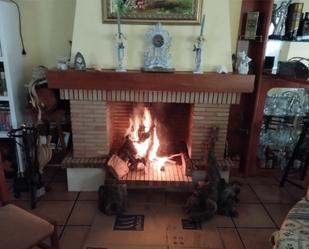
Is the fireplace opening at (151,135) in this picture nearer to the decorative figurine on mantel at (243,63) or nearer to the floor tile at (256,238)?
the decorative figurine on mantel at (243,63)

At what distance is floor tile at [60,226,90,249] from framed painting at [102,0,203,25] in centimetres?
154

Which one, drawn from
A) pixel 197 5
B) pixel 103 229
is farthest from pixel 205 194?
pixel 197 5

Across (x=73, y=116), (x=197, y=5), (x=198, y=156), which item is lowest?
(x=198, y=156)

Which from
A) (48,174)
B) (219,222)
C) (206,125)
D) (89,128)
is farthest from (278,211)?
(48,174)

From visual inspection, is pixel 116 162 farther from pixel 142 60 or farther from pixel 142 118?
pixel 142 60

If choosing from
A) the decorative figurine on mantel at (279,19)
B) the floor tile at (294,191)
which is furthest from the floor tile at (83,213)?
the decorative figurine on mantel at (279,19)

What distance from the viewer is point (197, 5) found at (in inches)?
78.2

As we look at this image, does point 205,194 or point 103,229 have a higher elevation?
point 205,194

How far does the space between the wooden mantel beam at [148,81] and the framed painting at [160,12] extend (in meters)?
0.41

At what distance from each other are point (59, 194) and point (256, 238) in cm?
157

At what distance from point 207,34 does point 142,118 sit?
0.93 m

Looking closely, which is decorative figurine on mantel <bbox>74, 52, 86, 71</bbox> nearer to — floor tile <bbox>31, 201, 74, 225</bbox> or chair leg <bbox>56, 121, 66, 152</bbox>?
chair leg <bbox>56, 121, 66, 152</bbox>

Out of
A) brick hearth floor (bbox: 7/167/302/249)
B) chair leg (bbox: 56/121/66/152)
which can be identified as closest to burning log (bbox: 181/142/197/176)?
brick hearth floor (bbox: 7/167/302/249)

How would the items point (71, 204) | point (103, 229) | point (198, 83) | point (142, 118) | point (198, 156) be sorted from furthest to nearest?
1. point (142, 118)
2. point (198, 156)
3. point (71, 204)
4. point (198, 83)
5. point (103, 229)
